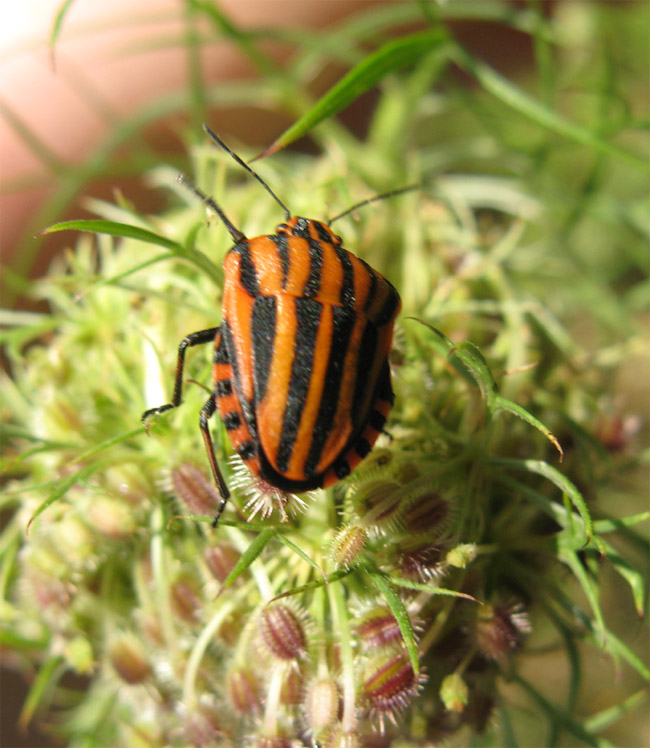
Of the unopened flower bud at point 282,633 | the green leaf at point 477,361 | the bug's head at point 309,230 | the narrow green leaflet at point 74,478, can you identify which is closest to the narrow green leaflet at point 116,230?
the bug's head at point 309,230

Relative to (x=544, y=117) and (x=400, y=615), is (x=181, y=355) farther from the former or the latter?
(x=544, y=117)

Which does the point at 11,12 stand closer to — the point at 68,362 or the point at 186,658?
the point at 68,362

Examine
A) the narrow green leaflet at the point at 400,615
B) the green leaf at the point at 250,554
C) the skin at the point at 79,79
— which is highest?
the skin at the point at 79,79

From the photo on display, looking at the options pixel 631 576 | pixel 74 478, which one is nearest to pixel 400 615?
pixel 631 576

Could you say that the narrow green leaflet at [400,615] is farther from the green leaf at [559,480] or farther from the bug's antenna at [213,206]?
the bug's antenna at [213,206]

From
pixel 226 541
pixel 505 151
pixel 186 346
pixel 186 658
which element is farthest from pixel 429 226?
pixel 186 658

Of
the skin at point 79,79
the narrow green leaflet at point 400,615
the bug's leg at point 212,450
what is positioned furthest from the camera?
the skin at point 79,79

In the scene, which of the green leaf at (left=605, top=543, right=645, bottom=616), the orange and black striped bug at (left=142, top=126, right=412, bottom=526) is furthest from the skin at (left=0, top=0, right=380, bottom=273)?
the green leaf at (left=605, top=543, right=645, bottom=616)
